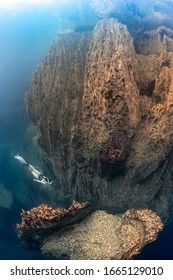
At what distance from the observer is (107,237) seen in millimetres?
4516

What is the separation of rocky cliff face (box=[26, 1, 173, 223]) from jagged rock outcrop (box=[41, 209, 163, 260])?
512 millimetres

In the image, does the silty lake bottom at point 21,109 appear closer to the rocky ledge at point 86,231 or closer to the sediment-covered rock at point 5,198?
the sediment-covered rock at point 5,198

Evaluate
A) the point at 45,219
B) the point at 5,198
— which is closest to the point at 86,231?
the point at 45,219

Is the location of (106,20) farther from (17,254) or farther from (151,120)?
(17,254)

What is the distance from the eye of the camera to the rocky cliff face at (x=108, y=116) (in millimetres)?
4684

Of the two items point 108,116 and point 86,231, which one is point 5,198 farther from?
point 108,116

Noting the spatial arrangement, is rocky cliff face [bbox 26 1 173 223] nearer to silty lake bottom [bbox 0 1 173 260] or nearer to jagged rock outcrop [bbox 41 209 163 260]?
jagged rock outcrop [bbox 41 209 163 260]

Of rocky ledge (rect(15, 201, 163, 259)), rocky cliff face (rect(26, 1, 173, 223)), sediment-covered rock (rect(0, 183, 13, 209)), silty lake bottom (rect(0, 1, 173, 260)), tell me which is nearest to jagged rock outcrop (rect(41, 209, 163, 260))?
rocky ledge (rect(15, 201, 163, 259))

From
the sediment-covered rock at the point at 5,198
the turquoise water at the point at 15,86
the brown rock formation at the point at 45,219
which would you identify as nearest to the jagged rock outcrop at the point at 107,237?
the brown rock formation at the point at 45,219

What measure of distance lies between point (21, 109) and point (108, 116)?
167 inches

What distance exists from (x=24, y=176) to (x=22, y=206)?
1002 mm
